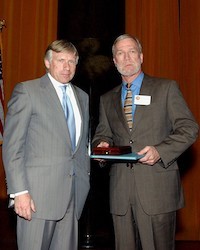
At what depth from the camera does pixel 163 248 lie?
2.45 m

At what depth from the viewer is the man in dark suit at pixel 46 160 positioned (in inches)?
86.2

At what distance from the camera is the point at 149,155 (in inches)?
90.6

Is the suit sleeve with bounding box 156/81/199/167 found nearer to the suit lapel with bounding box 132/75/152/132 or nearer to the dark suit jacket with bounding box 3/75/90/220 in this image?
the suit lapel with bounding box 132/75/152/132

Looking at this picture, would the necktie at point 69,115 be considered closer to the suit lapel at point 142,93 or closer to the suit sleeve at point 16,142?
the suit sleeve at point 16,142

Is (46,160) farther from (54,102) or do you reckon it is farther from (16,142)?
(54,102)

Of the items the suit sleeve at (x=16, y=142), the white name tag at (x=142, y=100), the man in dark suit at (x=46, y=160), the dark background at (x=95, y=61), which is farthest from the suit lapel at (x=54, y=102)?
the dark background at (x=95, y=61)

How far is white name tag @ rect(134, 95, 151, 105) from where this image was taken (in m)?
2.54

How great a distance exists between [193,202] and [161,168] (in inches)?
110

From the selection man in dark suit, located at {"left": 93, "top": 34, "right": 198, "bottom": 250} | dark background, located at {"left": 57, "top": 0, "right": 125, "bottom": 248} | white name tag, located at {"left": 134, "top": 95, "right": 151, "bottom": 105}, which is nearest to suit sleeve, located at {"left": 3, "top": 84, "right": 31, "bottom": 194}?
man in dark suit, located at {"left": 93, "top": 34, "right": 198, "bottom": 250}

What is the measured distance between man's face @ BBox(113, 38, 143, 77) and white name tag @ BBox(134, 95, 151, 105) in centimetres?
18

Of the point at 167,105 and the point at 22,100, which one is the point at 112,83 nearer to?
the point at 167,105

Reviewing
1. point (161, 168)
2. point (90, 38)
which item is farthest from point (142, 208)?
point (90, 38)

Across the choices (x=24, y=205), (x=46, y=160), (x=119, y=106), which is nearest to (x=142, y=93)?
(x=119, y=106)

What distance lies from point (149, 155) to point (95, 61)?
2935mm
